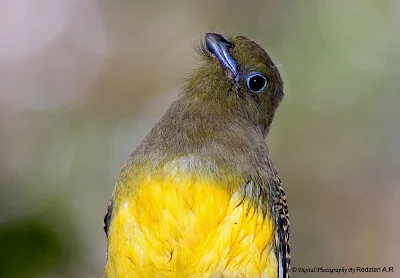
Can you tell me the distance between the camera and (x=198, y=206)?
8.13ft

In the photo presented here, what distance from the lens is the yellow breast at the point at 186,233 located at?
2.46m

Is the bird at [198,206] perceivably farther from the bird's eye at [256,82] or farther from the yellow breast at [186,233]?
the bird's eye at [256,82]

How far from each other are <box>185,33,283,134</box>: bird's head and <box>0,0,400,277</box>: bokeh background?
6.52 feet

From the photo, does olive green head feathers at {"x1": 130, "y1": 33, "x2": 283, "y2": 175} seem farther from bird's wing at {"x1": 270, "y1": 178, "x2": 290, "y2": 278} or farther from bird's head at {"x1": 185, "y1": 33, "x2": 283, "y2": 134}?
bird's wing at {"x1": 270, "y1": 178, "x2": 290, "y2": 278}

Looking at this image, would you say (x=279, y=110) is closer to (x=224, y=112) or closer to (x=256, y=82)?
(x=256, y=82)

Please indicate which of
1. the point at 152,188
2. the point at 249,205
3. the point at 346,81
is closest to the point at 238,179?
the point at 249,205

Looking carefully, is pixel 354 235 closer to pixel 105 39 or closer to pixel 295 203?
pixel 295 203

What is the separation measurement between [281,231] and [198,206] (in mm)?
457

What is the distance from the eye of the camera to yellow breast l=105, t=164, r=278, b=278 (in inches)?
97.0

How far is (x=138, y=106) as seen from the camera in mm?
5449

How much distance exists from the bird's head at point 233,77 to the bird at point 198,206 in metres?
0.10

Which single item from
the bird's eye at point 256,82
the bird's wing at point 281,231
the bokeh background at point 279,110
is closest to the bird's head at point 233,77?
the bird's eye at point 256,82

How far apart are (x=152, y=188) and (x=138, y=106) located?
2999mm

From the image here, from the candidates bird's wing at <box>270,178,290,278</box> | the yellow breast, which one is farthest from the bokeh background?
the yellow breast
